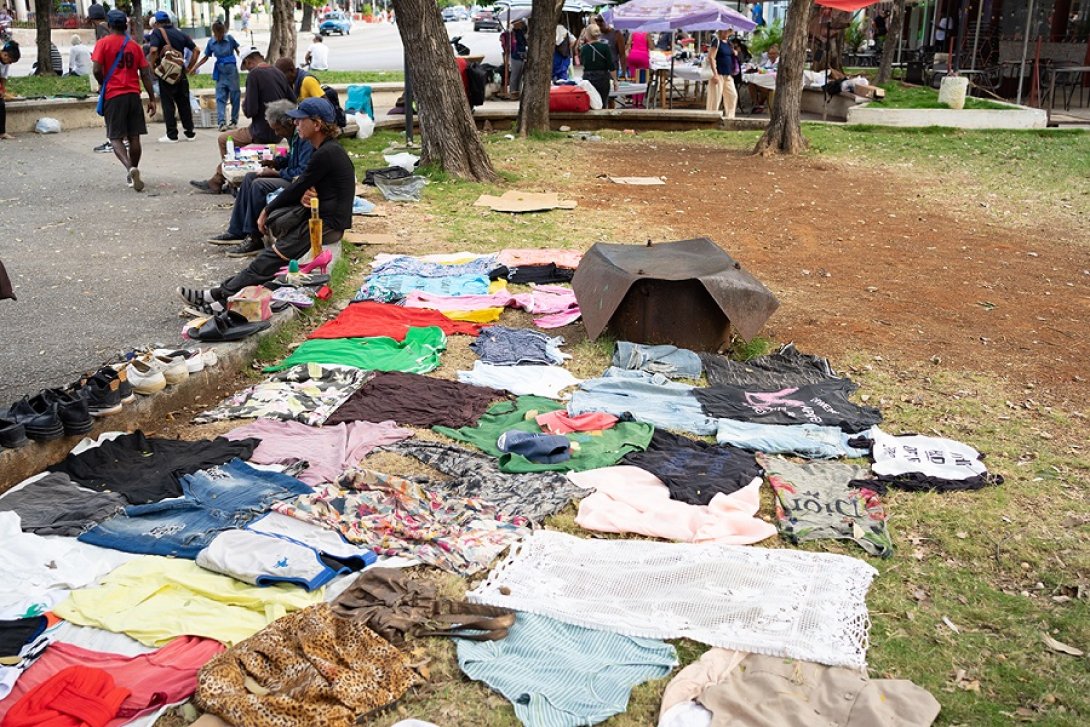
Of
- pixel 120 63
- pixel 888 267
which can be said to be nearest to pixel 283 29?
pixel 120 63

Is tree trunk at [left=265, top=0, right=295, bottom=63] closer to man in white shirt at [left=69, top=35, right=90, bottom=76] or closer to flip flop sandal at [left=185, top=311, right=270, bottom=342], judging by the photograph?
man in white shirt at [left=69, top=35, right=90, bottom=76]

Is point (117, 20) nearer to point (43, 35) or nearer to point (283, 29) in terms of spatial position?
point (283, 29)

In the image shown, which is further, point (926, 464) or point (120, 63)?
point (120, 63)

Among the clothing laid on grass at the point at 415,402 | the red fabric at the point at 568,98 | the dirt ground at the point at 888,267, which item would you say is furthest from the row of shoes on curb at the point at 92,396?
the red fabric at the point at 568,98

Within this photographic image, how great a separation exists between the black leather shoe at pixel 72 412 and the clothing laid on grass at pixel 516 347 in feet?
7.71

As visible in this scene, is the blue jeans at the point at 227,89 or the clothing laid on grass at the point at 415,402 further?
the blue jeans at the point at 227,89

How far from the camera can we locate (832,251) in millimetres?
9172

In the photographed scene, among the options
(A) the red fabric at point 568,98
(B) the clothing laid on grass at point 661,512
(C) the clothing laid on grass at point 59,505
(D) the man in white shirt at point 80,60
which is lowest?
(B) the clothing laid on grass at point 661,512

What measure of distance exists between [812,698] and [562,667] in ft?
2.61

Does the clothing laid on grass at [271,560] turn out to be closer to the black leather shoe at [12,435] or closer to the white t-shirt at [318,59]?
the black leather shoe at [12,435]

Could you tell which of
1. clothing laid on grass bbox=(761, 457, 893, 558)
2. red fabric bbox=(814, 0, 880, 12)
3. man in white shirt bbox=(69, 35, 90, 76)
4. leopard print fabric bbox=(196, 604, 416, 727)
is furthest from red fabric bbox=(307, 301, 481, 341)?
man in white shirt bbox=(69, 35, 90, 76)

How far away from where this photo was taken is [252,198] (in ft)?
28.0

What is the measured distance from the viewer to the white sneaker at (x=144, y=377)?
5.10 metres

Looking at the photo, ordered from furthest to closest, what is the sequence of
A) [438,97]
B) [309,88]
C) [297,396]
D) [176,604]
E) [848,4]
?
[848,4], [438,97], [309,88], [297,396], [176,604]
